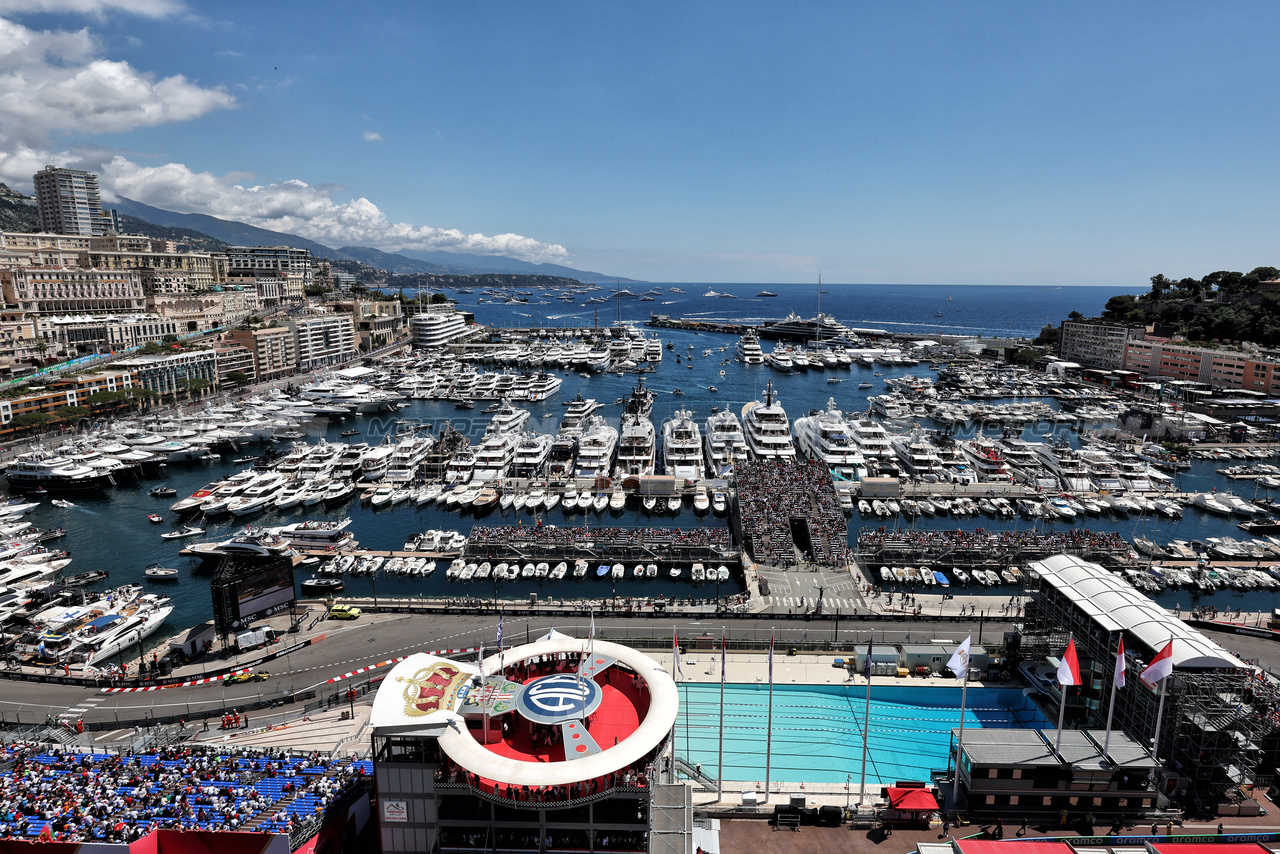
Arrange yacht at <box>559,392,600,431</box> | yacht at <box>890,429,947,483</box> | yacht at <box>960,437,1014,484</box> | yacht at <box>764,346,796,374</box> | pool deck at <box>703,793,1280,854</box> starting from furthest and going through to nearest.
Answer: yacht at <box>764,346,796,374</box>, yacht at <box>559,392,600,431</box>, yacht at <box>890,429,947,483</box>, yacht at <box>960,437,1014,484</box>, pool deck at <box>703,793,1280,854</box>

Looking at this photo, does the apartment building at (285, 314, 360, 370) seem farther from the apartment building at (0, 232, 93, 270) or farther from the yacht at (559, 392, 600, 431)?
the yacht at (559, 392, 600, 431)

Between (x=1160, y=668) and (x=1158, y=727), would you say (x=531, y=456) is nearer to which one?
(x=1158, y=727)

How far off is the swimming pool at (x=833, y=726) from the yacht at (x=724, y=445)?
35699mm

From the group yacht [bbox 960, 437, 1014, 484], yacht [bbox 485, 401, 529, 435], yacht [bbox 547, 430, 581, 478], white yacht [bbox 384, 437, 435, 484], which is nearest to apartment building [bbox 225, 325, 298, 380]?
white yacht [bbox 384, 437, 435, 484]

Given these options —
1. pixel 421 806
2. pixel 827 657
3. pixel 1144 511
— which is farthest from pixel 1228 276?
pixel 421 806

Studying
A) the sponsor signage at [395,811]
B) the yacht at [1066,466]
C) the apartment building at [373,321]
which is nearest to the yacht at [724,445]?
the yacht at [1066,466]

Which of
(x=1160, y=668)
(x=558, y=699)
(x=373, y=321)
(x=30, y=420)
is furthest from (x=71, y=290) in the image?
(x=1160, y=668)

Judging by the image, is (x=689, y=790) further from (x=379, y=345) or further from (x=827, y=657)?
(x=379, y=345)

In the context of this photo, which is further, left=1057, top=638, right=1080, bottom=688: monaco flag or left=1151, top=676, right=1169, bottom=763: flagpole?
left=1151, top=676, right=1169, bottom=763: flagpole

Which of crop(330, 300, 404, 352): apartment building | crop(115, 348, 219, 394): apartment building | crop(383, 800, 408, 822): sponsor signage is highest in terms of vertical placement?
crop(330, 300, 404, 352): apartment building

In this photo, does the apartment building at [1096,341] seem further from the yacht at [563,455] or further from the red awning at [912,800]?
the red awning at [912,800]

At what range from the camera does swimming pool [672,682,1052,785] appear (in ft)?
89.1

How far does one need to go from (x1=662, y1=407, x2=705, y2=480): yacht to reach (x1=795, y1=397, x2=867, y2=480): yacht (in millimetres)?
12556

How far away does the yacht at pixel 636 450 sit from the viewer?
6744 cm
